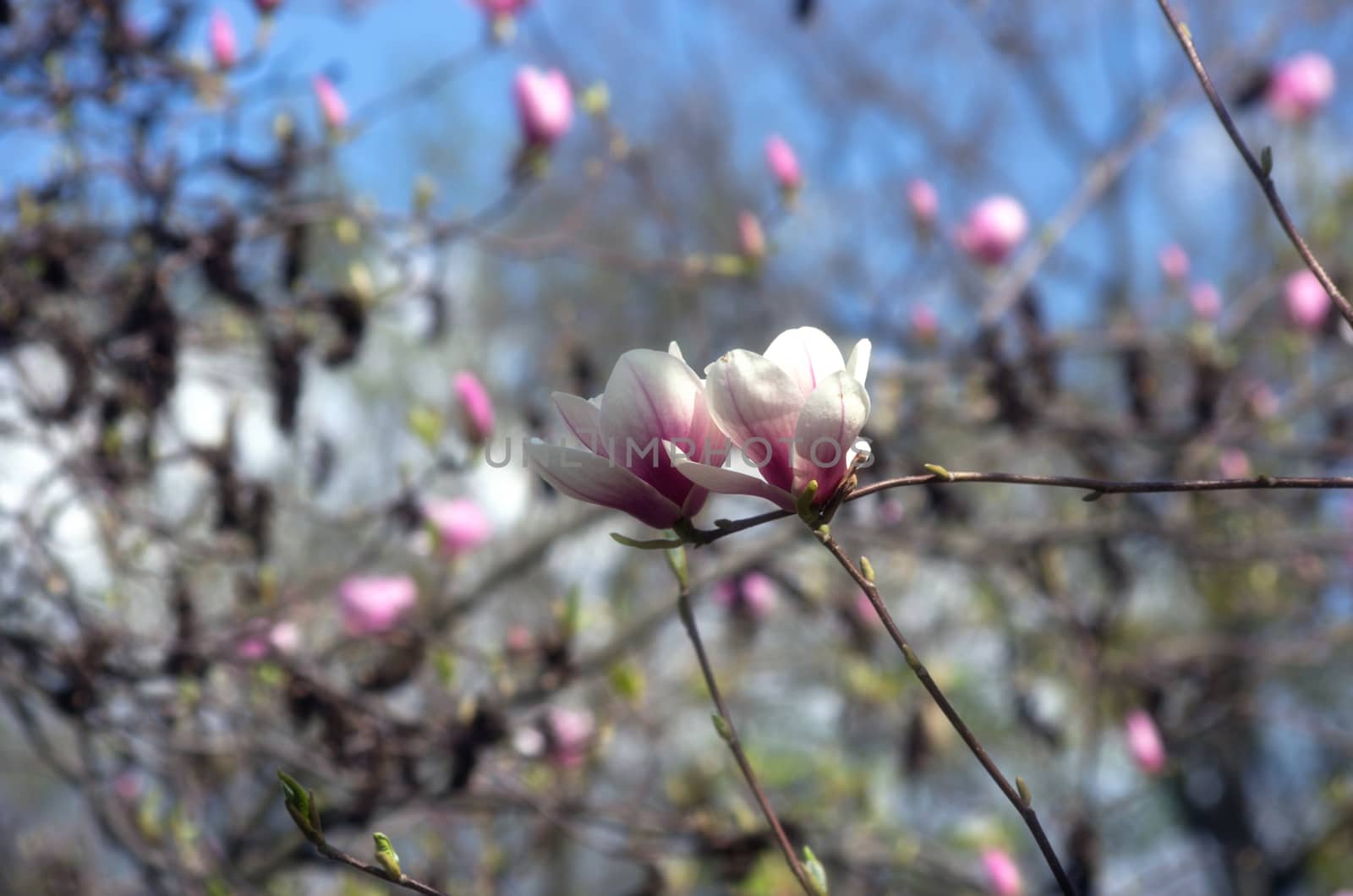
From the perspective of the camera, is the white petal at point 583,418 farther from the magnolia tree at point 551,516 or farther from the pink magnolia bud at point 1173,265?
the pink magnolia bud at point 1173,265

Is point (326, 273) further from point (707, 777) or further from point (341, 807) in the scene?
point (341, 807)

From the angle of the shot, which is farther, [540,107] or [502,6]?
[502,6]

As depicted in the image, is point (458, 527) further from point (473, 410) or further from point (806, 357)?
point (806, 357)

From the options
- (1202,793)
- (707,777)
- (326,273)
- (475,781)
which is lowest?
(475,781)

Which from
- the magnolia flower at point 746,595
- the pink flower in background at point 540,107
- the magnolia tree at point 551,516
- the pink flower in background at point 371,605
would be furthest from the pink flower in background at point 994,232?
the pink flower in background at point 371,605

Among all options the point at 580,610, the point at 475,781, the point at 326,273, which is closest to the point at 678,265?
the point at 580,610

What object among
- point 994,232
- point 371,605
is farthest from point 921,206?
point 371,605
